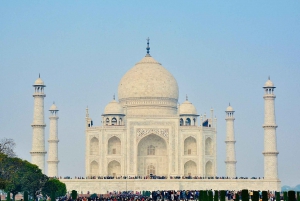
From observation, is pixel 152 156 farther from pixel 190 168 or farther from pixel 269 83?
pixel 269 83

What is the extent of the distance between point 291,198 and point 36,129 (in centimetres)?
3464

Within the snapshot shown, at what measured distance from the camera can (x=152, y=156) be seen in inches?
2402

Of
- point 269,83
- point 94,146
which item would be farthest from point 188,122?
point 94,146

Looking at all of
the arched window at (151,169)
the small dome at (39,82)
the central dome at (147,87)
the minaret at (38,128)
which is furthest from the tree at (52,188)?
the central dome at (147,87)

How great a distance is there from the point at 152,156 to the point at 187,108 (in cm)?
→ 412

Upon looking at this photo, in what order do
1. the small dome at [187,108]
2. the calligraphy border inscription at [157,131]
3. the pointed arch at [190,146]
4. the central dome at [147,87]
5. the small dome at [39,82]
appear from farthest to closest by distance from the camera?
the central dome at [147,87] → the small dome at [187,108] → the pointed arch at [190,146] → the calligraphy border inscription at [157,131] → the small dome at [39,82]

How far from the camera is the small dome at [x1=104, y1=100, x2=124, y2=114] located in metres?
60.6

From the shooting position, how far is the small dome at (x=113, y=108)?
60.6m

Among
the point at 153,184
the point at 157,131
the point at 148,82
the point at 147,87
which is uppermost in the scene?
the point at 148,82

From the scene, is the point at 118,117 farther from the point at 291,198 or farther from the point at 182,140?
the point at 291,198

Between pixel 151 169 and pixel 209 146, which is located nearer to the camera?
pixel 151 169

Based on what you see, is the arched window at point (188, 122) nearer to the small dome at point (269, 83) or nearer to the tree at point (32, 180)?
the small dome at point (269, 83)

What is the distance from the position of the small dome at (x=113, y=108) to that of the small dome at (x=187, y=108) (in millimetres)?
4155

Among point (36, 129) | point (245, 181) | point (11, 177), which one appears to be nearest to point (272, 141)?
point (245, 181)
